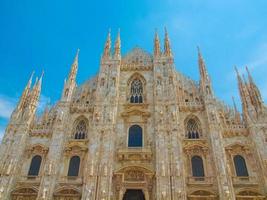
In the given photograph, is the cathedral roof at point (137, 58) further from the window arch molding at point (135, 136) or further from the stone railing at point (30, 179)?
the stone railing at point (30, 179)

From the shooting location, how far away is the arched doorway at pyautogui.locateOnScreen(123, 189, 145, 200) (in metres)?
21.0

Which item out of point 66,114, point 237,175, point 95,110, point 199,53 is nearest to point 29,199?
point 66,114

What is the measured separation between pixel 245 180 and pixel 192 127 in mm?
6809

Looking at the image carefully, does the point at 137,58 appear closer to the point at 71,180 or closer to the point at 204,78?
the point at 204,78

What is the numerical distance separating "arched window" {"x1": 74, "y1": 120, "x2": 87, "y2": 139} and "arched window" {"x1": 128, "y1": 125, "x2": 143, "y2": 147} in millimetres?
4787

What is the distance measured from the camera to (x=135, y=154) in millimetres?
22469

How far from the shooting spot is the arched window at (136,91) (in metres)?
27.0

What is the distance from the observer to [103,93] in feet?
86.5

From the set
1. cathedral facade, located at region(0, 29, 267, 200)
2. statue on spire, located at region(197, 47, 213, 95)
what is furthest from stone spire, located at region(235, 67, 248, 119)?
statue on spire, located at region(197, 47, 213, 95)

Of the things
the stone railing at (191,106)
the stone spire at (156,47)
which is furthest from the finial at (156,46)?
the stone railing at (191,106)

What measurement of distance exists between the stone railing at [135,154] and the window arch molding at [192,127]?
179 inches

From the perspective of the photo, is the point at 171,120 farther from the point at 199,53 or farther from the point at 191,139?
the point at 199,53

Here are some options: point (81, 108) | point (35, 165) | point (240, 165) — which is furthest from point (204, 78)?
point (35, 165)

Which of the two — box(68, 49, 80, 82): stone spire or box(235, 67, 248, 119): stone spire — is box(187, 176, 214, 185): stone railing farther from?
box(68, 49, 80, 82): stone spire
